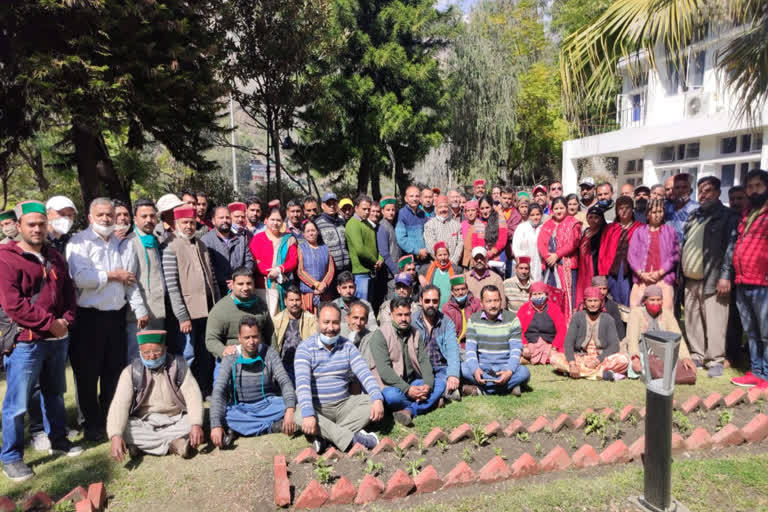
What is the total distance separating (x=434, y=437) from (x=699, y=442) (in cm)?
227

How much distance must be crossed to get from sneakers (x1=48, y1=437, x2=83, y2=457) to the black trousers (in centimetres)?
24

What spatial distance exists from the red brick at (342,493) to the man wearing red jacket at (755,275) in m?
4.66

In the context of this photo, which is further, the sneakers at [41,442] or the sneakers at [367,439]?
the sneakers at [41,442]

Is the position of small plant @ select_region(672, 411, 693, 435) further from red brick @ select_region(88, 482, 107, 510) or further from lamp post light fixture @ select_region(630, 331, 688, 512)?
red brick @ select_region(88, 482, 107, 510)

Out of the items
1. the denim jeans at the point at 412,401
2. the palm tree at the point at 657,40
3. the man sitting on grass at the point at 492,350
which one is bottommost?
the denim jeans at the point at 412,401

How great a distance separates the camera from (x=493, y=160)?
25984 mm

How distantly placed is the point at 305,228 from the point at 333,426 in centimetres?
275

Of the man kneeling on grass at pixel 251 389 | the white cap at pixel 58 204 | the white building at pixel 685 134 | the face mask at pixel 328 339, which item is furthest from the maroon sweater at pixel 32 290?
the white building at pixel 685 134

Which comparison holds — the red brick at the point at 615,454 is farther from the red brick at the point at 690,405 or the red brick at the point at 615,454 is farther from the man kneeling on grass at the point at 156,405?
the man kneeling on grass at the point at 156,405

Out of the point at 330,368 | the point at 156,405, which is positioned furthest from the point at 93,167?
the point at 330,368

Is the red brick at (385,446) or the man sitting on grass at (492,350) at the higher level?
the man sitting on grass at (492,350)

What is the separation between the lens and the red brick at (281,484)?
11.3 ft

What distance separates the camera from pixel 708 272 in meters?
5.95

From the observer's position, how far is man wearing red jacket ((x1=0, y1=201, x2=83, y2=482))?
12.5ft
